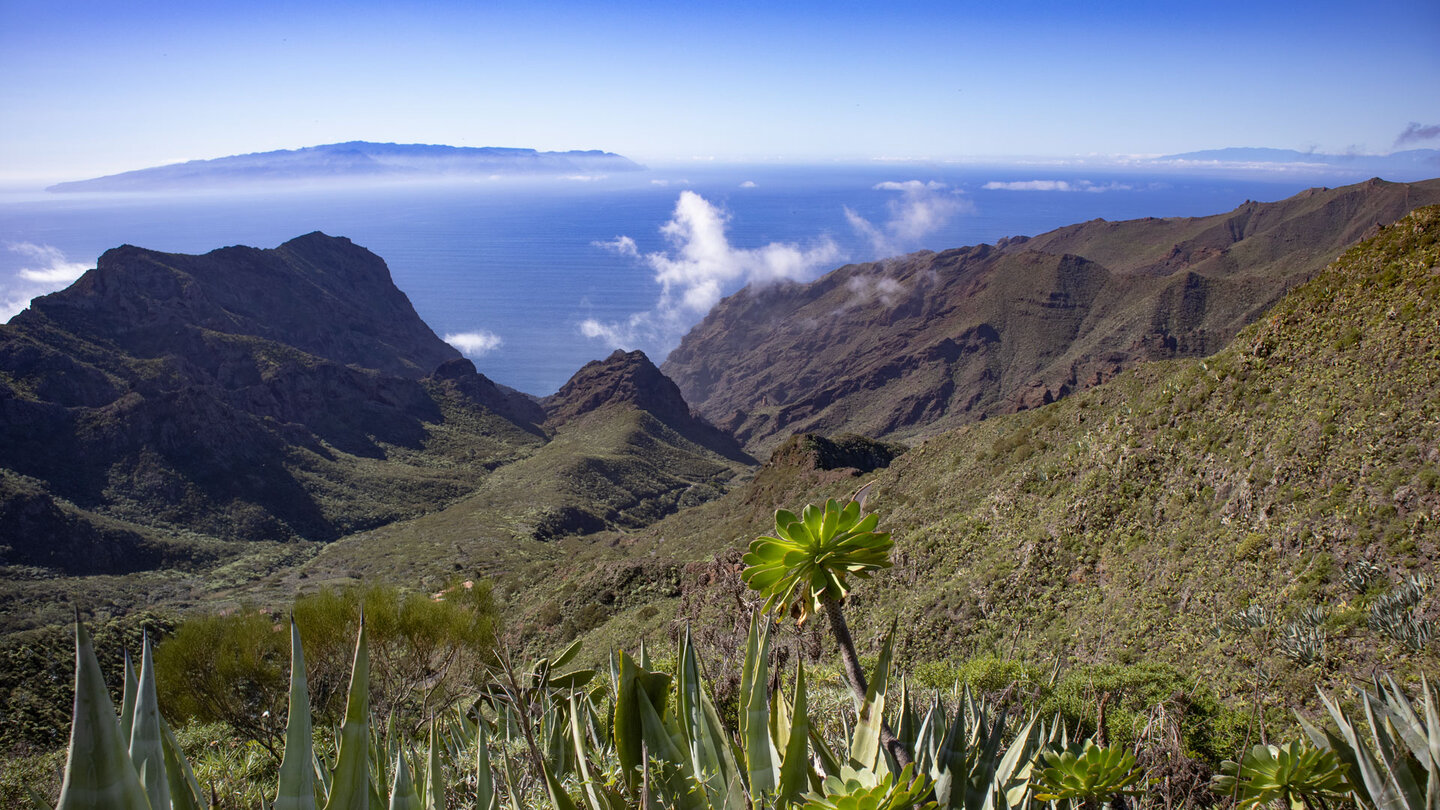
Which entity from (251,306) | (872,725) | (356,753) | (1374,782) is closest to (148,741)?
(356,753)

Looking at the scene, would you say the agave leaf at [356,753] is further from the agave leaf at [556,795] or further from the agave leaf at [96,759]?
the agave leaf at [556,795]

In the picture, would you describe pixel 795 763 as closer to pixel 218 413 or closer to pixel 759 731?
pixel 759 731

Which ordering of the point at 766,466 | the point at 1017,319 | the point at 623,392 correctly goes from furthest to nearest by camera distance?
the point at 1017,319, the point at 623,392, the point at 766,466

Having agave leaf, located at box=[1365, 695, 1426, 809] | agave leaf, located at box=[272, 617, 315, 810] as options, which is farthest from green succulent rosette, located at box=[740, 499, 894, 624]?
agave leaf, located at box=[1365, 695, 1426, 809]

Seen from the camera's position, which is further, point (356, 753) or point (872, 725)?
point (872, 725)

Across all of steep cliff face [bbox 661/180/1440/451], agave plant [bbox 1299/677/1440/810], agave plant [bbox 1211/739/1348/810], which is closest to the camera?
agave plant [bbox 1299/677/1440/810]

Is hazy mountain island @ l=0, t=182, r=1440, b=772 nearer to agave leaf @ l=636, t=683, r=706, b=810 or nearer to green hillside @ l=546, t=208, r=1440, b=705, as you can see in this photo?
green hillside @ l=546, t=208, r=1440, b=705
